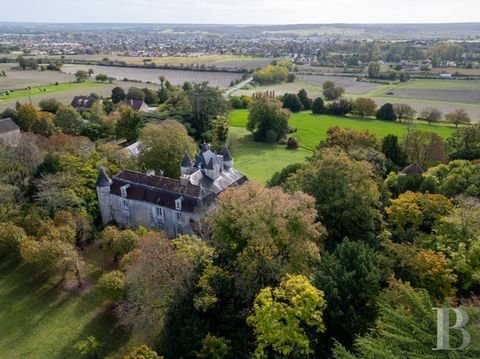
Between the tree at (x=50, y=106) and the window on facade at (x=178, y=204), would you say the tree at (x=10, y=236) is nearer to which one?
the window on facade at (x=178, y=204)

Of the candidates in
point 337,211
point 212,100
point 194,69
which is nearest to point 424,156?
point 337,211

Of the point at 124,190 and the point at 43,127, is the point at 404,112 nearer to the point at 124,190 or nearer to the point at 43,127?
the point at 124,190

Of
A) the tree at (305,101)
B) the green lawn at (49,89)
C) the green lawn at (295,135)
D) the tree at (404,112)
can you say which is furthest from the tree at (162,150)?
the green lawn at (49,89)

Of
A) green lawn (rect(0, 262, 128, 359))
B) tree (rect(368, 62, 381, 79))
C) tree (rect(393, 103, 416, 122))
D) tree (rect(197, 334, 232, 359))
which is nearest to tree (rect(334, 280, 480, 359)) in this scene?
tree (rect(197, 334, 232, 359))

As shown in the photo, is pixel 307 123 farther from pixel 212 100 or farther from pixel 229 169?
pixel 229 169

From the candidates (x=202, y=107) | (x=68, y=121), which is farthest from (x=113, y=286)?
(x=202, y=107)
